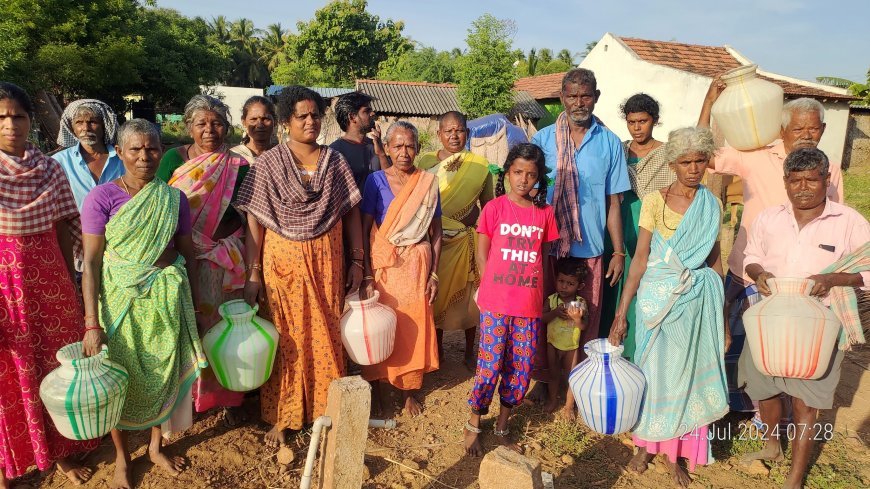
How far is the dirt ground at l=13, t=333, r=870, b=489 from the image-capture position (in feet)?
9.68

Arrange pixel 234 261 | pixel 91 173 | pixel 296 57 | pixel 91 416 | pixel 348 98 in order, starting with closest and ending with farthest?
pixel 91 416
pixel 234 261
pixel 91 173
pixel 348 98
pixel 296 57

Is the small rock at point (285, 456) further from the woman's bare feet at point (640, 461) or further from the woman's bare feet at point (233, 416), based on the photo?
the woman's bare feet at point (640, 461)

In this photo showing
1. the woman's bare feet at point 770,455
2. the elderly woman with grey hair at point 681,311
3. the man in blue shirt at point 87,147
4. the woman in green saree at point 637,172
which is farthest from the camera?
the woman in green saree at point 637,172

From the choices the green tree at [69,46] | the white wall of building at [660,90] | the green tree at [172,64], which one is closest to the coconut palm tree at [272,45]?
the green tree at [172,64]

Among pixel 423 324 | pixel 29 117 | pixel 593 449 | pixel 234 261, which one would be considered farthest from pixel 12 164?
pixel 593 449

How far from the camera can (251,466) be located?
3.04 metres

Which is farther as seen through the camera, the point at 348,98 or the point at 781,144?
the point at 348,98

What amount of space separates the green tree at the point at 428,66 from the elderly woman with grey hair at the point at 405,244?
86.4 ft

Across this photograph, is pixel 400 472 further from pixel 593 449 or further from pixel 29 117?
pixel 29 117

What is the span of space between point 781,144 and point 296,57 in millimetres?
38622

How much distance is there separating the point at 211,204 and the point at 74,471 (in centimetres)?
161

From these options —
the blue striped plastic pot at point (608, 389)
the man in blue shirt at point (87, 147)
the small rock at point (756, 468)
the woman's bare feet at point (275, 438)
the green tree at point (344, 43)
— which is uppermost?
the green tree at point (344, 43)

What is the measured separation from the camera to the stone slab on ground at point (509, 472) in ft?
6.01

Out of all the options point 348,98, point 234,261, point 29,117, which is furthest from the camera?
point 348,98
